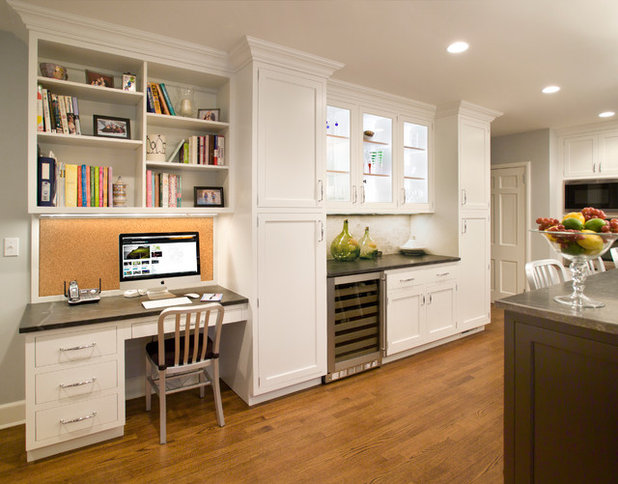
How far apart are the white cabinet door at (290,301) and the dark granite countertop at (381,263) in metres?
0.26

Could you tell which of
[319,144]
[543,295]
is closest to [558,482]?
[543,295]

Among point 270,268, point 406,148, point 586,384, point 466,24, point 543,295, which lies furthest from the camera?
point 406,148

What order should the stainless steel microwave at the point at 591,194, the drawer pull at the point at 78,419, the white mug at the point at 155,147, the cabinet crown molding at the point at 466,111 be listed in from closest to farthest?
1. the drawer pull at the point at 78,419
2. the white mug at the point at 155,147
3. the cabinet crown molding at the point at 466,111
4. the stainless steel microwave at the point at 591,194

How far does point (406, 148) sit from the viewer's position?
416cm

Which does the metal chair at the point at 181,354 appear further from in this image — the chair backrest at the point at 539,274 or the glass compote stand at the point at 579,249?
the chair backrest at the point at 539,274

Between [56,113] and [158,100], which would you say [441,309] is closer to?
[158,100]

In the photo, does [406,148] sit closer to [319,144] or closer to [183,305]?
[319,144]

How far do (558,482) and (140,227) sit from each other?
9.32 feet

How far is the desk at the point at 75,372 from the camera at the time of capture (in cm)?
210

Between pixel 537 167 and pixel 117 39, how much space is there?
5.31 m

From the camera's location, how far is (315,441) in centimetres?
238

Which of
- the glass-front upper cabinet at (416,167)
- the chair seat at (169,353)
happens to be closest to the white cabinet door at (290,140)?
the chair seat at (169,353)

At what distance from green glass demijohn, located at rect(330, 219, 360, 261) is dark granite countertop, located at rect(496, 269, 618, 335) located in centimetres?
191

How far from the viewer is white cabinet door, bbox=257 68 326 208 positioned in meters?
2.76
